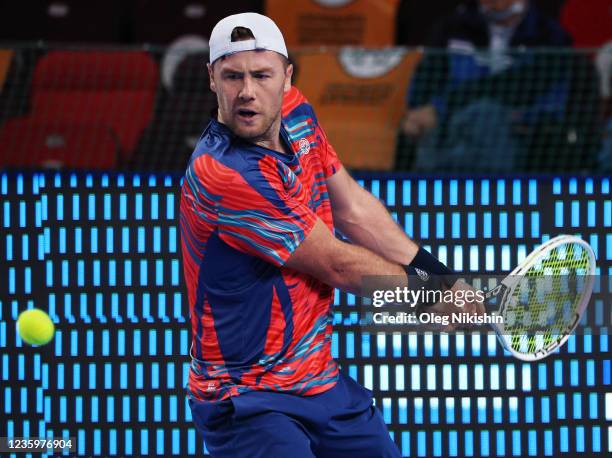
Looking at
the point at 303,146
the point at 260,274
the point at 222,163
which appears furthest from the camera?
the point at 303,146

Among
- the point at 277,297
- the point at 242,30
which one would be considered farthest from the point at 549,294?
the point at 242,30

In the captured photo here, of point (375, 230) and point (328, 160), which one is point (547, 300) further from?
point (328, 160)

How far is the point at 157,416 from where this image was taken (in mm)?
4598

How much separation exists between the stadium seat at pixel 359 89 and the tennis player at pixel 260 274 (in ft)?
14.6

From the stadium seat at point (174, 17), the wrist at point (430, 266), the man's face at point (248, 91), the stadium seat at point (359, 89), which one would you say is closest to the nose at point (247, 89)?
the man's face at point (248, 91)

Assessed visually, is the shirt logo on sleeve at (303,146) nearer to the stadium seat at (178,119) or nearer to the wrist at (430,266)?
the wrist at (430,266)

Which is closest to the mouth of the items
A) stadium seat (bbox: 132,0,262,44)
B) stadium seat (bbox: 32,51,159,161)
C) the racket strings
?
the racket strings

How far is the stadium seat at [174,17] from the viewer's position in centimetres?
892

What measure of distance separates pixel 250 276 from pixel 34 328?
4.60ft

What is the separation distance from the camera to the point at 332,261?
3.34 m

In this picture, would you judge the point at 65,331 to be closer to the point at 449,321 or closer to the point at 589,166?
the point at 449,321

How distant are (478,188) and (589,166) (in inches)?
136

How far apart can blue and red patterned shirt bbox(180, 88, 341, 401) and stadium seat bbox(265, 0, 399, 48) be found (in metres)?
5.29

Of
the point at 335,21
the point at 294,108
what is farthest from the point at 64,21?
the point at 294,108
